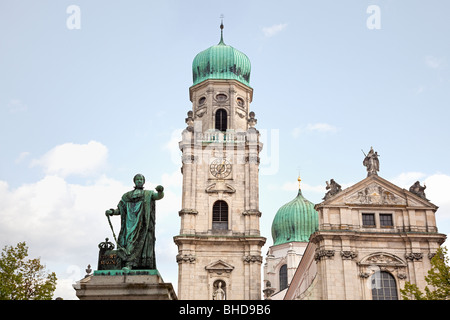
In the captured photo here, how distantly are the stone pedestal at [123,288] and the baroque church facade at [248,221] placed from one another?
2791cm

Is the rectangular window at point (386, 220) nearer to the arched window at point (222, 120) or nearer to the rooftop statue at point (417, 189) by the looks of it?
the rooftop statue at point (417, 189)

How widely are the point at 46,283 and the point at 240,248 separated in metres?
19.8

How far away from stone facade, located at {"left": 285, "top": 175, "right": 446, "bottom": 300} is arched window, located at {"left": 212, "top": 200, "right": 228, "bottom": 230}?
832 cm

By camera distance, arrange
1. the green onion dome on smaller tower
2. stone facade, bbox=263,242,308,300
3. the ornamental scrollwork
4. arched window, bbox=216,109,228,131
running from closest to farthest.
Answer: the ornamental scrollwork < arched window, bbox=216,109,228,131 < stone facade, bbox=263,242,308,300 < the green onion dome on smaller tower

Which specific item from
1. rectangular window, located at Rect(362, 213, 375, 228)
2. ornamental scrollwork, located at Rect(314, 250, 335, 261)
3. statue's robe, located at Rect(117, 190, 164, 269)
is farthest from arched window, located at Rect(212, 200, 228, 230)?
statue's robe, located at Rect(117, 190, 164, 269)

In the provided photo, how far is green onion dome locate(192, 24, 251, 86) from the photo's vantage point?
174ft

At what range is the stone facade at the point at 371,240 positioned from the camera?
38569mm

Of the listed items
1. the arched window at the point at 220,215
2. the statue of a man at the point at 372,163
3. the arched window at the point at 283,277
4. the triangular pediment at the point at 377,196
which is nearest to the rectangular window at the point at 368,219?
the triangular pediment at the point at 377,196

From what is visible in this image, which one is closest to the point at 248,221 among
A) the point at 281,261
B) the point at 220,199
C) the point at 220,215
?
the point at 220,215

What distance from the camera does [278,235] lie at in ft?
228

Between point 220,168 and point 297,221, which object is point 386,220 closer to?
point 220,168

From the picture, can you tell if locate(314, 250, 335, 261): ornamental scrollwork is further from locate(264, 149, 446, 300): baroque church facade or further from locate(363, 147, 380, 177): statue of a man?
locate(363, 147, 380, 177): statue of a man
